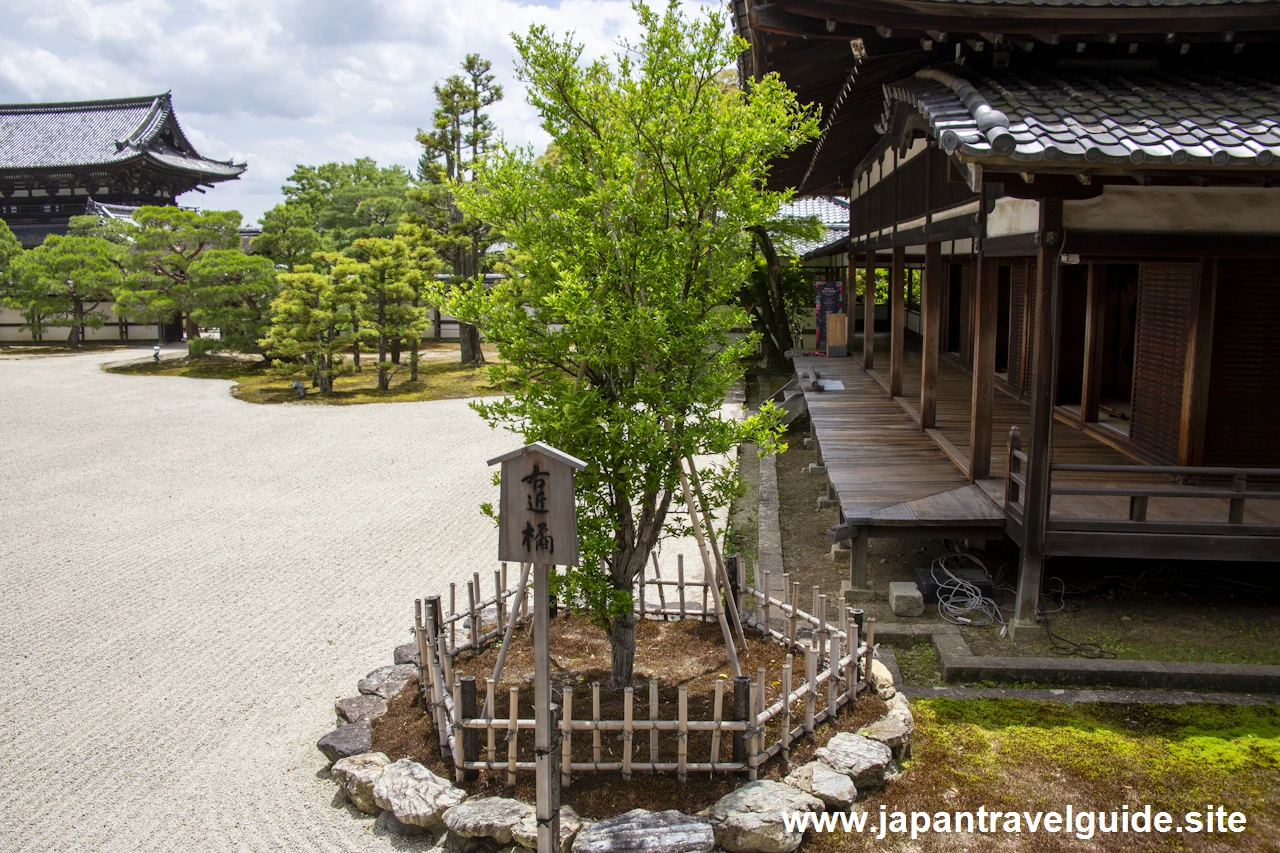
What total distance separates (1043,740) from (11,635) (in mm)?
8032

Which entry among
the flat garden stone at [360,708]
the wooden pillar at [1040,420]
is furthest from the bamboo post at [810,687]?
the flat garden stone at [360,708]

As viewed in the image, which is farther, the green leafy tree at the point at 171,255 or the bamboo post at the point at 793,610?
the green leafy tree at the point at 171,255

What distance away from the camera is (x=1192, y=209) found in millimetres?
6488

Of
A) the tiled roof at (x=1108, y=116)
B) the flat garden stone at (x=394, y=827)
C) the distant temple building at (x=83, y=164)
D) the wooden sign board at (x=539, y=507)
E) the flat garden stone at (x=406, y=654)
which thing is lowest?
the flat garden stone at (x=394, y=827)

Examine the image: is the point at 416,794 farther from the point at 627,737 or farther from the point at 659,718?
the point at 659,718

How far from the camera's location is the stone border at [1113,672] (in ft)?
18.2

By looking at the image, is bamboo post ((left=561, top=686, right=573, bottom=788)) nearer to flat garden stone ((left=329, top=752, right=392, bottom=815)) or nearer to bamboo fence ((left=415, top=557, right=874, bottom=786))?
bamboo fence ((left=415, top=557, right=874, bottom=786))

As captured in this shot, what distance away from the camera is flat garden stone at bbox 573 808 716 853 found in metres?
4.18

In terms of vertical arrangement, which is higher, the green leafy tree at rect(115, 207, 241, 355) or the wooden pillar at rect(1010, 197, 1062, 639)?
the green leafy tree at rect(115, 207, 241, 355)

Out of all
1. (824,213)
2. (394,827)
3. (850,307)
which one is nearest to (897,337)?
(850,307)

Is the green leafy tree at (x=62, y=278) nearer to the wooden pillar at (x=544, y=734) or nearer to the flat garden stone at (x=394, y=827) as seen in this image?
the flat garden stone at (x=394, y=827)

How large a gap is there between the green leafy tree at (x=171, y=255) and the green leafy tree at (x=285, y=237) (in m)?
1.45

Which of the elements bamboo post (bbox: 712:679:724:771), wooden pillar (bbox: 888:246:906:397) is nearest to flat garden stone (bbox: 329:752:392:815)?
bamboo post (bbox: 712:679:724:771)

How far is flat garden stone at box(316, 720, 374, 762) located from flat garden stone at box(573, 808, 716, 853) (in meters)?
1.69
